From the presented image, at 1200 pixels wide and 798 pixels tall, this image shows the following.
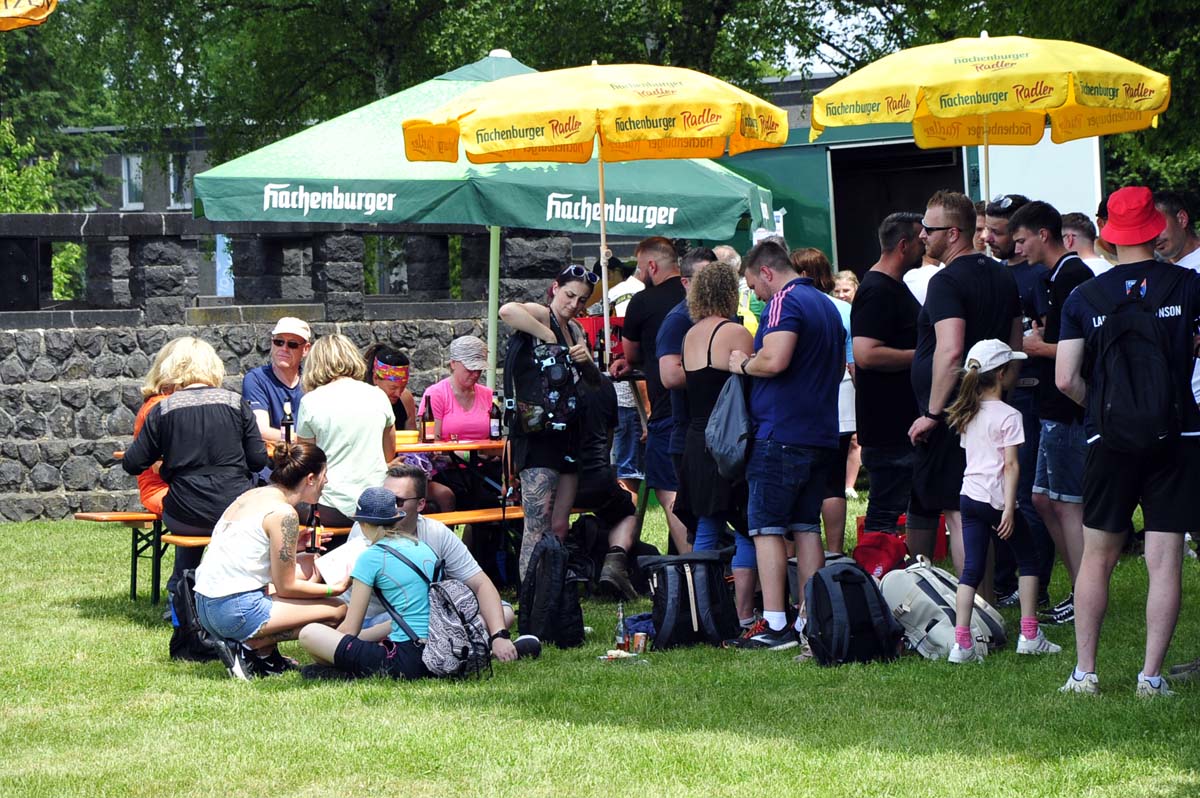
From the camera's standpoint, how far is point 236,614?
7.30 metres

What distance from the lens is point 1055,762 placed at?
5.29m

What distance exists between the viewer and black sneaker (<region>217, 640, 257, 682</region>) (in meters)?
7.26

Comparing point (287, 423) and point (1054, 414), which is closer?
point (1054, 414)

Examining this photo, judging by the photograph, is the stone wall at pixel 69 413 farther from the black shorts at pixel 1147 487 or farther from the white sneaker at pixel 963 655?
the black shorts at pixel 1147 487

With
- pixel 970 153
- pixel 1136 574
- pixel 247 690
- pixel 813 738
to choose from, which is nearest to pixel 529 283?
pixel 970 153

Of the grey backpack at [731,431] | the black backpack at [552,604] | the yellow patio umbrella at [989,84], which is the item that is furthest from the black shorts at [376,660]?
the yellow patio umbrella at [989,84]

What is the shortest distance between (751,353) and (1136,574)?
10.1 ft

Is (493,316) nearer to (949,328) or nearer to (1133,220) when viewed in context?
(949,328)

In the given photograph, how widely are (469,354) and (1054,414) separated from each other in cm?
355

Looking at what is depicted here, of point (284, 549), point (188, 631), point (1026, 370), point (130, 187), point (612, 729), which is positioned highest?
point (130, 187)

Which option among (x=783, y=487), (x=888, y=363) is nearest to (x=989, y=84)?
(x=888, y=363)

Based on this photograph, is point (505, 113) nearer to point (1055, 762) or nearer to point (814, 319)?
point (814, 319)

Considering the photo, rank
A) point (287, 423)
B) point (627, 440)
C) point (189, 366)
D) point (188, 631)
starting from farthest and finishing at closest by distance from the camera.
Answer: point (627, 440) → point (287, 423) → point (189, 366) → point (188, 631)

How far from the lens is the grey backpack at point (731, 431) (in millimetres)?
7566
